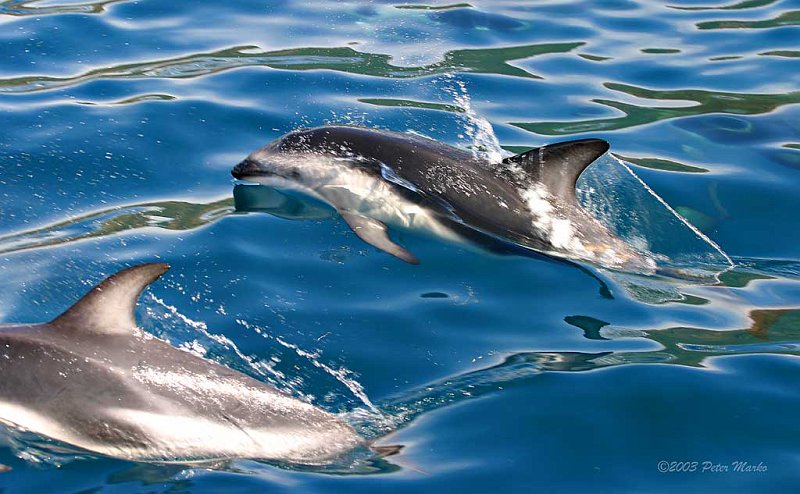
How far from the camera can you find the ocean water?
209 inches

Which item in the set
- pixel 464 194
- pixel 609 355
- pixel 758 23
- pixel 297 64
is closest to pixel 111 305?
pixel 609 355

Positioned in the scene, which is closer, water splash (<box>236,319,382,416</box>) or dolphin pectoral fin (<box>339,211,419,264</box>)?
water splash (<box>236,319,382,416</box>)

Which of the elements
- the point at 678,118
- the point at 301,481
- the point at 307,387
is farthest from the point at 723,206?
the point at 301,481

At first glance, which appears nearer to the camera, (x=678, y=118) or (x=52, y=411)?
(x=52, y=411)

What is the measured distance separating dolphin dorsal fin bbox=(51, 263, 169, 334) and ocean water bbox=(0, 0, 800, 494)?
527mm

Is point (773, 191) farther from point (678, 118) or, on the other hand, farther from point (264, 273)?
point (264, 273)

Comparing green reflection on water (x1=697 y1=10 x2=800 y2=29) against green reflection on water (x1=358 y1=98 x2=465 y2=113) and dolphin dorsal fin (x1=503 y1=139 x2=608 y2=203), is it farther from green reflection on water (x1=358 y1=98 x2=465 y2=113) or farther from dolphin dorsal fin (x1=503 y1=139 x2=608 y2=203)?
dolphin dorsal fin (x1=503 y1=139 x2=608 y2=203)

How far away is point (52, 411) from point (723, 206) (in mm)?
5262

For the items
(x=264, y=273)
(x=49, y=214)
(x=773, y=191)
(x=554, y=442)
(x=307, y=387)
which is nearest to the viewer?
(x=554, y=442)

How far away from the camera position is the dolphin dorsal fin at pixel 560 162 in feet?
24.7

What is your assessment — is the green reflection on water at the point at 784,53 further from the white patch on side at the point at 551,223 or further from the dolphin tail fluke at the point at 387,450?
the dolphin tail fluke at the point at 387,450

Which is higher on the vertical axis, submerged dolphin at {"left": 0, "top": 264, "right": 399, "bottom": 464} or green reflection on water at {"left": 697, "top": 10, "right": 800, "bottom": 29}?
green reflection on water at {"left": 697, "top": 10, "right": 800, "bottom": 29}

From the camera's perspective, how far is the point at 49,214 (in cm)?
809
